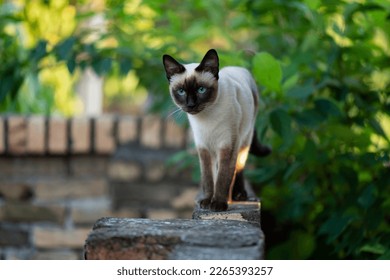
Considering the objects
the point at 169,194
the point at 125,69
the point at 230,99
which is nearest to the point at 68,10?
the point at 169,194

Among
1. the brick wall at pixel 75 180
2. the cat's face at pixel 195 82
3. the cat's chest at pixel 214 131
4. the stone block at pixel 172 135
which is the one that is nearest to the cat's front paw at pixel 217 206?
the cat's chest at pixel 214 131

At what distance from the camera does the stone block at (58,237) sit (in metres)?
3.49

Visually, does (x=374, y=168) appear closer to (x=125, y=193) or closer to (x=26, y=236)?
(x=125, y=193)

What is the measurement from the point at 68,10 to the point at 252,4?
96.8 inches

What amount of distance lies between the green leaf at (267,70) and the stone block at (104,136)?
64.1 inches

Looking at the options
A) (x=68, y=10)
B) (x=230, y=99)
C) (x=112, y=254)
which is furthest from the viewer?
(x=68, y=10)

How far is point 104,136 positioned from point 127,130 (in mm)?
130

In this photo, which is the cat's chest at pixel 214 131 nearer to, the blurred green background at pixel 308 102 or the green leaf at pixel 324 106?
the blurred green background at pixel 308 102

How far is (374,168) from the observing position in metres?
2.73

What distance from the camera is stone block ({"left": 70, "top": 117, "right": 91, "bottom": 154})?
353 centimetres

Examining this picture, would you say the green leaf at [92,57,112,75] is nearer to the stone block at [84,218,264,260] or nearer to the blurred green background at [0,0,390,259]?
the blurred green background at [0,0,390,259]

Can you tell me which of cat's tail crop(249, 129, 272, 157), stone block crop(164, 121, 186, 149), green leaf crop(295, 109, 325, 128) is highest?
green leaf crop(295, 109, 325, 128)

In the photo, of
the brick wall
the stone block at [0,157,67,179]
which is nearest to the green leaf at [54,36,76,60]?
the brick wall

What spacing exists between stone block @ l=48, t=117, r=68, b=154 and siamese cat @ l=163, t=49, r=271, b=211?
1.78 m
